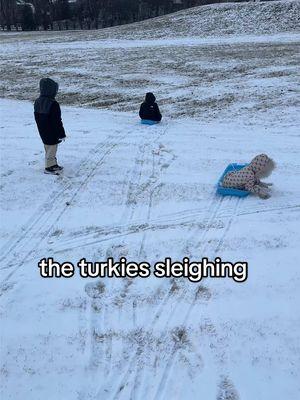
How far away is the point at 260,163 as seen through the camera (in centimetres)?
734

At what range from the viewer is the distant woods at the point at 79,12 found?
5853 centimetres

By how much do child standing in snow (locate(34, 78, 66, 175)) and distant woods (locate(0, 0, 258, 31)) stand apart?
2140 inches

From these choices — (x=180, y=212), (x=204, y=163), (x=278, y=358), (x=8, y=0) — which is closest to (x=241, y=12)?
(x=204, y=163)

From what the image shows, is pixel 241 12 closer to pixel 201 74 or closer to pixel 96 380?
pixel 201 74

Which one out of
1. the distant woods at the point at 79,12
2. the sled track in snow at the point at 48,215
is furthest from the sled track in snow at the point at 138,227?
the distant woods at the point at 79,12

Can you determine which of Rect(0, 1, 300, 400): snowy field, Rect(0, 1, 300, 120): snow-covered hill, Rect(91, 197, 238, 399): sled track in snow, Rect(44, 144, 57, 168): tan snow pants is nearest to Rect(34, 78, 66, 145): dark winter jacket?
Rect(44, 144, 57, 168): tan snow pants

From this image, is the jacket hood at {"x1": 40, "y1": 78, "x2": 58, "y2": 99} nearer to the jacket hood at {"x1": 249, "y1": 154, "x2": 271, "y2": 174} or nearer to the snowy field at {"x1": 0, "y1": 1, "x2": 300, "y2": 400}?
the snowy field at {"x1": 0, "y1": 1, "x2": 300, "y2": 400}

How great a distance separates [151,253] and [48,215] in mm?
2144

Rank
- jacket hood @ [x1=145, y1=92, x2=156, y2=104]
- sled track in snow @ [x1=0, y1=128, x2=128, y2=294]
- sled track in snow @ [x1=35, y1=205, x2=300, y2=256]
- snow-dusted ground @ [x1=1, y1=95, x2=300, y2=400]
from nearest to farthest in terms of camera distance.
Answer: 1. snow-dusted ground @ [x1=1, y1=95, x2=300, y2=400]
2. sled track in snow @ [x1=0, y1=128, x2=128, y2=294]
3. sled track in snow @ [x1=35, y1=205, x2=300, y2=256]
4. jacket hood @ [x1=145, y1=92, x2=156, y2=104]

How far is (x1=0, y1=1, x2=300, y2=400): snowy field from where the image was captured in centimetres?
436

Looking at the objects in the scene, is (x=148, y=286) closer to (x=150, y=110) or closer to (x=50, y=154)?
(x=50, y=154)

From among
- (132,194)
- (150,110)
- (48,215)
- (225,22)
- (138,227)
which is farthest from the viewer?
(225,22)

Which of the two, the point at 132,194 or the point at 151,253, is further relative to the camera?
the point at 132,194

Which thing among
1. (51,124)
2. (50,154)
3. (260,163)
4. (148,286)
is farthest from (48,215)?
(260,163)
